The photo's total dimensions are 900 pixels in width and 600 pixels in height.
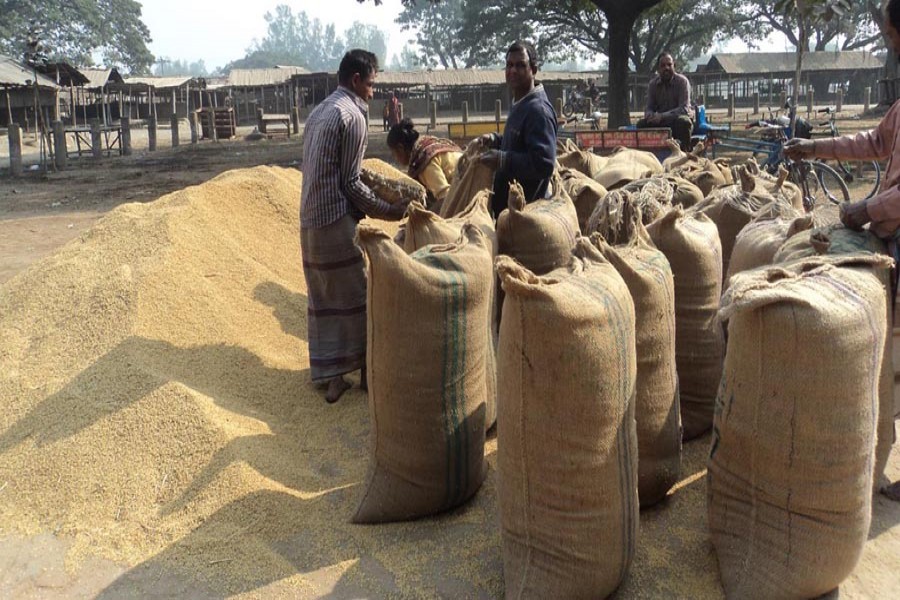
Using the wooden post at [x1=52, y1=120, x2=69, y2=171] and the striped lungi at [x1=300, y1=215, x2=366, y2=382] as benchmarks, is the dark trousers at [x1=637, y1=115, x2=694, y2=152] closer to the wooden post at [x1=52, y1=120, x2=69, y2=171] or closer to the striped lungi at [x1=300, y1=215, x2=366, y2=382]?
the striped lungi at [x1=300, y1=215, x2=366, y2=382]

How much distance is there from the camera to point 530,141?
3838mm

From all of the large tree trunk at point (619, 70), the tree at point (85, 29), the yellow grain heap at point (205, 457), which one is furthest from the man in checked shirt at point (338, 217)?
the tree at point (85, 29)

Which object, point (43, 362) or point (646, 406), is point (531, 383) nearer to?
point (646, 406)

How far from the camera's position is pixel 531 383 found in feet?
7.08

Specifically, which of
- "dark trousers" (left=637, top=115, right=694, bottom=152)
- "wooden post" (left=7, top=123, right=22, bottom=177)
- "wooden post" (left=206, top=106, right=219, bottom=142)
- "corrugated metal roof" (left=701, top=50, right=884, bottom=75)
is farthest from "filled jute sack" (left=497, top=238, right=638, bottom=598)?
"corrugated metal roof" (left=701, top=50, right=884, bottom=75)

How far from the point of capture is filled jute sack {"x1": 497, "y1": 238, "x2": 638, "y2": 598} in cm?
211

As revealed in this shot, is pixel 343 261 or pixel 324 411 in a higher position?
pixel 343 261

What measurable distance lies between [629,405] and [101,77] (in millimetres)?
36080


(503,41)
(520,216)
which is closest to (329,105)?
(520,216)

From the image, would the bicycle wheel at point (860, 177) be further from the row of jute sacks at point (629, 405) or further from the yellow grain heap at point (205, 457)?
the row of jute sacks at point (629, 405)

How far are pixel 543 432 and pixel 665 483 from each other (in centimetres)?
79

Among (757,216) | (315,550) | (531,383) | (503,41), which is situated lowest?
(315,550)

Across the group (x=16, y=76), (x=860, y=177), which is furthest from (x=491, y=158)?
(x=16, y=76)

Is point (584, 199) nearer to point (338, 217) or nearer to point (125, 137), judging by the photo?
point (338, 217)
